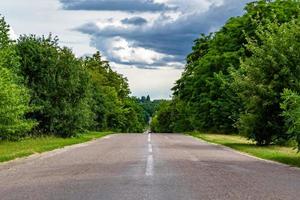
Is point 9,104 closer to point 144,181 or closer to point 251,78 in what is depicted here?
point 251,78

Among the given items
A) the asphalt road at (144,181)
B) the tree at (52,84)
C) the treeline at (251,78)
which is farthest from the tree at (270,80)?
the tree at (52,84)

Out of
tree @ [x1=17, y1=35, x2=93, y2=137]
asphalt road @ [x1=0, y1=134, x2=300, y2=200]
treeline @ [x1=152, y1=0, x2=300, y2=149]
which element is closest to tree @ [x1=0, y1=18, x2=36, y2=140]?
tree @ [x1=17, y1=35, x2=93, y2=137]

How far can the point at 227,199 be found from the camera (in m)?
10.2

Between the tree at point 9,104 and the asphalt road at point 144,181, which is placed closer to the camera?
the asphalt road at point 144,181

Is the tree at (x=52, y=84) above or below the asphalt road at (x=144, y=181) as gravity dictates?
above

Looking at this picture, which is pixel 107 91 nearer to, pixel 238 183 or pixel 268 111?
pixel 268 111

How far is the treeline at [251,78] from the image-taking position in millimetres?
30953

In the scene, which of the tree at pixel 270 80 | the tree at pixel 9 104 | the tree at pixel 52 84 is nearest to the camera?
the tree at pixel 9 104

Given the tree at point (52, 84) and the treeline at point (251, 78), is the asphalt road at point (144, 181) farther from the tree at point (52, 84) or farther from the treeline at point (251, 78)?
the tree at point (52, 84)

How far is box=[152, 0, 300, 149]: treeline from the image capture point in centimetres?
3095

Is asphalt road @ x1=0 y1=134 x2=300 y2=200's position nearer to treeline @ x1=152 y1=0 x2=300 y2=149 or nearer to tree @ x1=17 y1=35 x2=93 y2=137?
treeline @ x1=152 y1=0 x2=300 y2=149

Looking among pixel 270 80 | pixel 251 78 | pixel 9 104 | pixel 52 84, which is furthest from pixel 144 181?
pixel 52 84

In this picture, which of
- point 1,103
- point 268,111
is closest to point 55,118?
point 1,103

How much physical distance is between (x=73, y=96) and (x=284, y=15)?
21.8 metres
